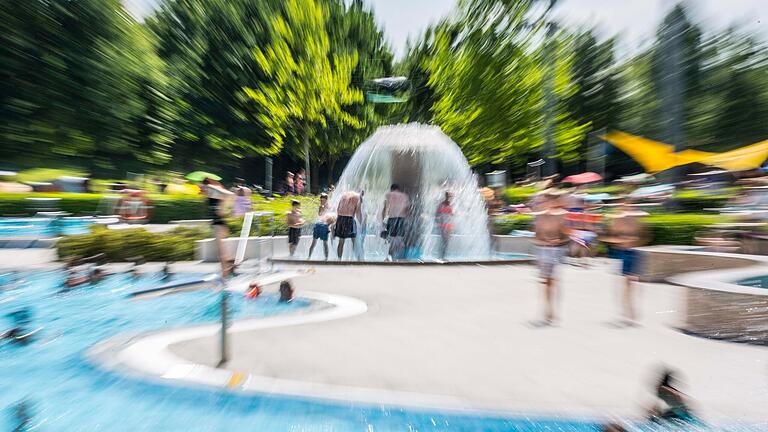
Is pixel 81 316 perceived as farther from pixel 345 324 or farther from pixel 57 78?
pixel 57 78

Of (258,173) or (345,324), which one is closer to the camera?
(345,324)

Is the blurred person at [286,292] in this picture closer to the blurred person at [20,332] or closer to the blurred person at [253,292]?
the blurred person at [253,292]

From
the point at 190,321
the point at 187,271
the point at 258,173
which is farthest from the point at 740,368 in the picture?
the point at 258,173

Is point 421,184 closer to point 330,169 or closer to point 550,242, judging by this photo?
point 550,242

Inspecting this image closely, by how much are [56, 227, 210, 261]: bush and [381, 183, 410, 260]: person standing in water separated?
521 cm

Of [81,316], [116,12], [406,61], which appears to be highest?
[406,61]

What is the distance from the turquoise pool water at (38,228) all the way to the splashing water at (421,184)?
8099mm

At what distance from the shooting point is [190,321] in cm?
771

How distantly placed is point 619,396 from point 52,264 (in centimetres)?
1303

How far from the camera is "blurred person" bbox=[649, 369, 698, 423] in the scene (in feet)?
12.7

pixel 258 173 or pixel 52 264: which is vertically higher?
pixel 258 173

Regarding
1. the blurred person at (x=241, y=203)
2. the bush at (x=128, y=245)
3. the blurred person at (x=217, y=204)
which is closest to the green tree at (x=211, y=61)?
the blurred person at (x=241, y=203)

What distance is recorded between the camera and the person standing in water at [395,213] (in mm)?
12672

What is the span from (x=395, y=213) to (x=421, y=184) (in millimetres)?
1745
